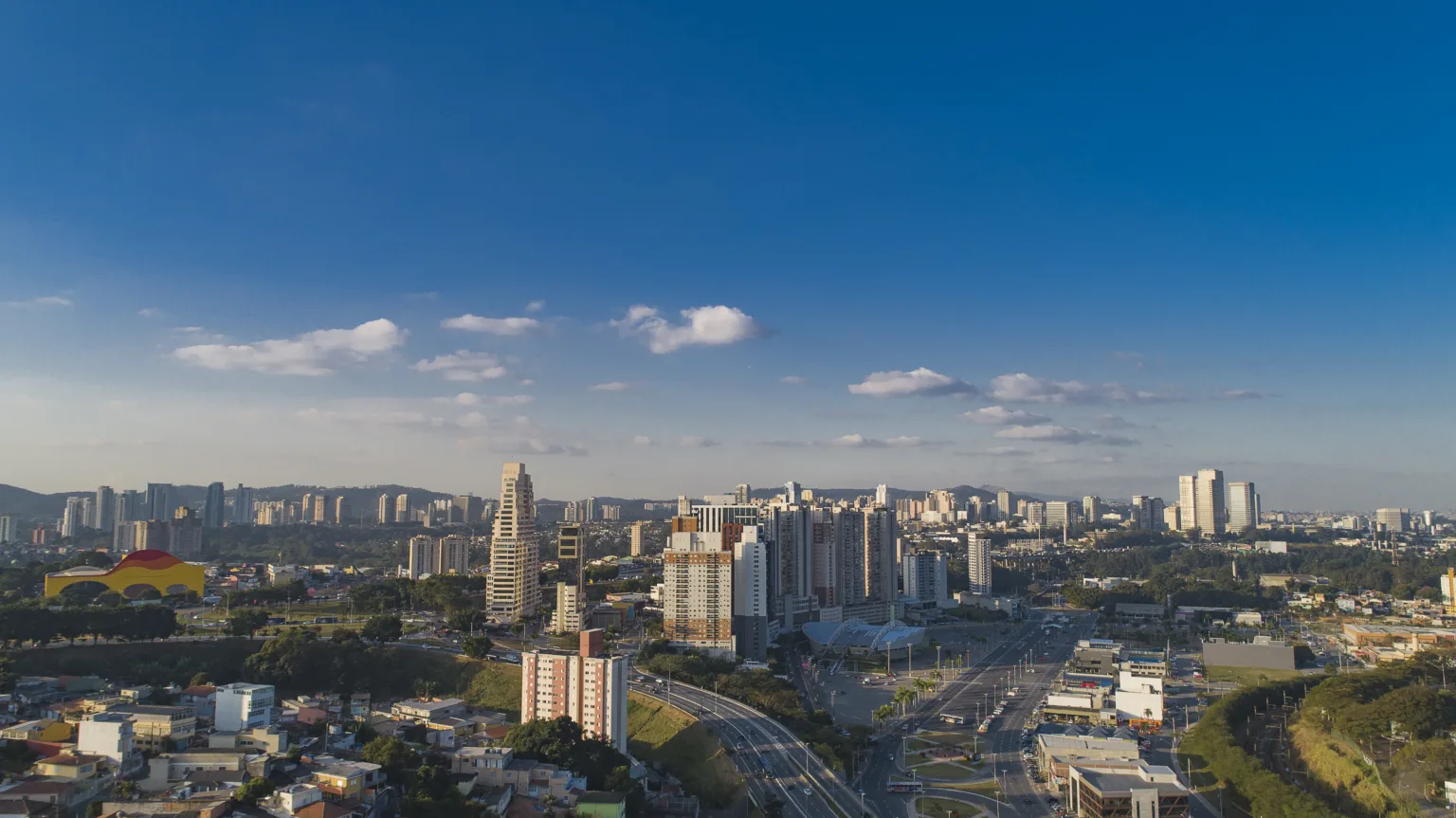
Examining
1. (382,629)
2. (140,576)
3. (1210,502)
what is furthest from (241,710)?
(1210,502)

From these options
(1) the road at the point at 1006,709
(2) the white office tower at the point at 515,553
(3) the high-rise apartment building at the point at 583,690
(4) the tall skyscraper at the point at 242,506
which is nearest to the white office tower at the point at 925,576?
(1) the road at the point at 1006,709

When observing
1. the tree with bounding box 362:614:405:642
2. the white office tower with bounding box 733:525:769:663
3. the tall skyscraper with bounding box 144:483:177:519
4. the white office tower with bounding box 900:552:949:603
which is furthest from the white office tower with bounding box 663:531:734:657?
the tall skyscraper with bounding box 144:483:177:519

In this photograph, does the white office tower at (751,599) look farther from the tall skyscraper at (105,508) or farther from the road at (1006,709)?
the tall skyscraper at (105,508)

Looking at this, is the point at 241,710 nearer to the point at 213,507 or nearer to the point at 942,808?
the point at 942,808

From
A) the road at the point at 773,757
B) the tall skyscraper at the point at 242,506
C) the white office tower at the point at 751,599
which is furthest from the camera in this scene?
the tall skyscraper at the point at 242,506

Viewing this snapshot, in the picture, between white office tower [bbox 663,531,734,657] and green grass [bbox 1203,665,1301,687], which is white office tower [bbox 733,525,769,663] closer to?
white office tower [bbox 663,531,734,657]

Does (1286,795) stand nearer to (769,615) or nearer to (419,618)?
(769,615)

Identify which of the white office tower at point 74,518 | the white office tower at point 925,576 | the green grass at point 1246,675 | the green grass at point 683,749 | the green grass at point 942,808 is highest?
the white office tower at point 74,518
